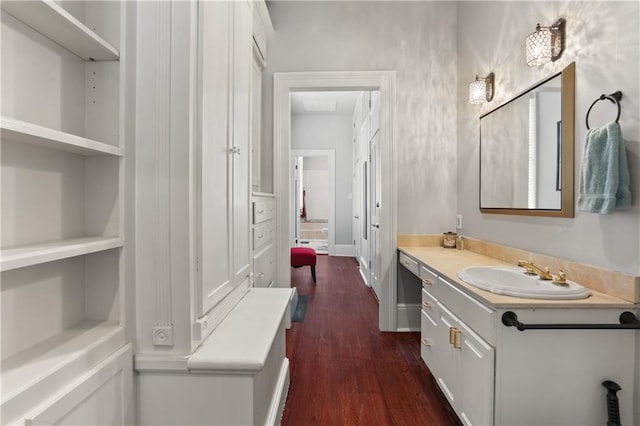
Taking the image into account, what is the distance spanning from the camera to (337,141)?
6.92 metres

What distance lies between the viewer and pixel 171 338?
1.13 metres

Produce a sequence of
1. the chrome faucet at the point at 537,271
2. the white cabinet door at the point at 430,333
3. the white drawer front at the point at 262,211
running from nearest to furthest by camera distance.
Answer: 1. the chrome faucet at the point at 537,271
2. the white cabinet door at the point at 430,333
3. the white drawer front at the point at 262,211

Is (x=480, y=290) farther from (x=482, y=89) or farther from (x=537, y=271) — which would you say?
(x=482, y=89)

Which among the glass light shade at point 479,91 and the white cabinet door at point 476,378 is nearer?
the white cabinet door at point 476,378

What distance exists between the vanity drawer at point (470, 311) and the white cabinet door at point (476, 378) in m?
0.04

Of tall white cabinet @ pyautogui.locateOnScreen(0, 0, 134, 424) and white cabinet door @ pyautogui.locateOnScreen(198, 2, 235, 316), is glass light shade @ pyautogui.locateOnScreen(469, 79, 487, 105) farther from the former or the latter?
tall white cabinet @ pyautogui.locateOnScreen(0, 0, 134, 424)

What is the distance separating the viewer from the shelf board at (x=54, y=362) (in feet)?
2.42

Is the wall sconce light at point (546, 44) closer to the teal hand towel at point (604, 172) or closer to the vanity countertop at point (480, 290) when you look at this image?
the teal hand towel at point (604, 172)

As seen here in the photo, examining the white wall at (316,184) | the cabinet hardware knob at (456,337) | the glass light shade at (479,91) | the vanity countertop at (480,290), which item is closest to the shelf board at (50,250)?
the vanity countertop at (480,290)

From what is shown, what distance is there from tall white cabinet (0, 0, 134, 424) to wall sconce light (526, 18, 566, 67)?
1886 millimetres

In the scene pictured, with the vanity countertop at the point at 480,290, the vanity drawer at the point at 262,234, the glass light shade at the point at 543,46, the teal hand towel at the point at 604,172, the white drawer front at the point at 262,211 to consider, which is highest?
the glass light shade at the point at 543,46

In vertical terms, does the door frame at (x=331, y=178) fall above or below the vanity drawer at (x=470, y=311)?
above

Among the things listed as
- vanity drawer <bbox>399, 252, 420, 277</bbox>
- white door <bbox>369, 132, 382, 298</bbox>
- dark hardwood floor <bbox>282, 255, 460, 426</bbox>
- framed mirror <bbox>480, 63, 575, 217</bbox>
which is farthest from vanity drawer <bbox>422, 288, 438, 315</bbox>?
white door <bbox>369, 132, 382, 298</bbox>

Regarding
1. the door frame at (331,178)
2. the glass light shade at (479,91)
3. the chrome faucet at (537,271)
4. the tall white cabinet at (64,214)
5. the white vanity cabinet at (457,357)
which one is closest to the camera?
the tall white cabinet at (64,214)
